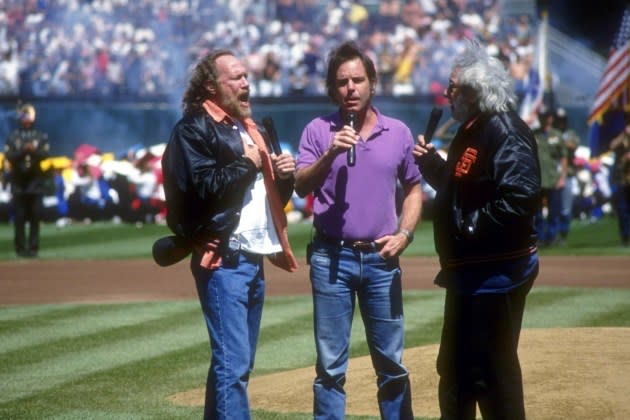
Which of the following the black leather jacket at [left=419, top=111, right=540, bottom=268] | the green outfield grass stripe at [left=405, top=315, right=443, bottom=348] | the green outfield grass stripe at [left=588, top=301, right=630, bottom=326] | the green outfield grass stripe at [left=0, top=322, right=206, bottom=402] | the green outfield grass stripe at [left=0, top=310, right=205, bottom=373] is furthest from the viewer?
the green outfield grass stripe at [left=588, top=301, right=630, bottom=326]

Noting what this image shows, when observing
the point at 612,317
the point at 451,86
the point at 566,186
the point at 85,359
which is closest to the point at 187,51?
the point at 566,186

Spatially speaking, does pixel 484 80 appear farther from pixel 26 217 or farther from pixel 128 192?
pixel 128 192

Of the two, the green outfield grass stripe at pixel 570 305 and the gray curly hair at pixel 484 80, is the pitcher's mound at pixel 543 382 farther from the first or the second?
the green outfield grass stripe at pixel 570 305

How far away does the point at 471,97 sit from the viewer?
590 cm

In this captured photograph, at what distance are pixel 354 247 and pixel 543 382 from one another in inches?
88.4

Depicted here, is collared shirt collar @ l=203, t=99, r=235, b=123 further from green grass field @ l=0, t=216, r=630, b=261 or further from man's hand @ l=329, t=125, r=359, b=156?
green grass field @ l=0, t=216, r=630, b=261

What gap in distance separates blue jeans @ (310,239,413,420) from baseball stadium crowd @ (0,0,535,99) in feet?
73.5

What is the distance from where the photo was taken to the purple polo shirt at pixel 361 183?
20.9 feet

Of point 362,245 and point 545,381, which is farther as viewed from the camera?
point 545,381

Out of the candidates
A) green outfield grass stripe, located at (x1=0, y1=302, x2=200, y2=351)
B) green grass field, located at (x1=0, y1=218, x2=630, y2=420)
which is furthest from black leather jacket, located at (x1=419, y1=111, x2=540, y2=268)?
green outfield grass stripe, located at (x1=0, y1=302, x2=200, y2=351)

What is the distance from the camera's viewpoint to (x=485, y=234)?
576 cm

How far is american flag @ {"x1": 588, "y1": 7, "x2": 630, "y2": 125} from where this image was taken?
23531mm

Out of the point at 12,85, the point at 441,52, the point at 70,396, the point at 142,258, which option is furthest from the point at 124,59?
the point at 70,396

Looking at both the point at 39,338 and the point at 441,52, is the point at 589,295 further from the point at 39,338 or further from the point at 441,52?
the point at 441,52
